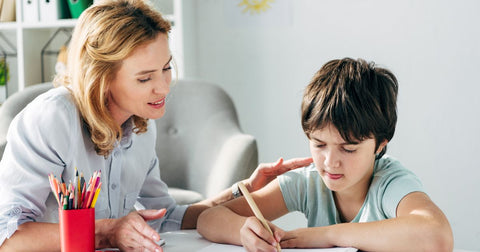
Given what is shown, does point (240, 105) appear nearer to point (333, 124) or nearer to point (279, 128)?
point (279, 128)

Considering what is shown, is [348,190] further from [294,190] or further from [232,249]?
[232,249]

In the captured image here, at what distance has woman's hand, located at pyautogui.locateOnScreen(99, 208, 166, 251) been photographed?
1032mm

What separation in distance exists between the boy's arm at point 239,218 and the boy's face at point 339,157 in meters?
0.18

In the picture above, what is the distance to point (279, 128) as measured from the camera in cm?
284

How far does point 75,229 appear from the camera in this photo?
37.0 inches

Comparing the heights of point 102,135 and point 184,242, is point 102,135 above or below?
above

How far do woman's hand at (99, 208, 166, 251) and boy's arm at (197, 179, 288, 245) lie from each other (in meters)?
0.16

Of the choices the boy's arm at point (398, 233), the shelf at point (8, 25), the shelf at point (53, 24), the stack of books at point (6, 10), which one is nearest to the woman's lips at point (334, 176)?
the boy's arm at point (398, 233)

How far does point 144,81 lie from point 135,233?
0.38 metres

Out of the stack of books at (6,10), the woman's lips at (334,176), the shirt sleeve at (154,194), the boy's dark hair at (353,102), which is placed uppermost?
the stack of books at (6,10)

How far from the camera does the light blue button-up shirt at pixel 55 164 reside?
1.14m

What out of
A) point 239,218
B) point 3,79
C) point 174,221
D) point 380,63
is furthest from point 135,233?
point 3,79

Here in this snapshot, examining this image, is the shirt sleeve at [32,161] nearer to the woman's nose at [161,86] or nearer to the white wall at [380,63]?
the woman's nose at [161,86]

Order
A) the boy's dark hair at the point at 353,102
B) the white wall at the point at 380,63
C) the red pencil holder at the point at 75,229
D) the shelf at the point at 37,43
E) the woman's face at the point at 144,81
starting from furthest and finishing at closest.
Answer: the shelf at the point at 37,43
the white wall at the point at 380,63
the woman's face at the point at 144,81
the boy's dark hair at the point at 353,102
the red pencil holder at the point at 75,229
